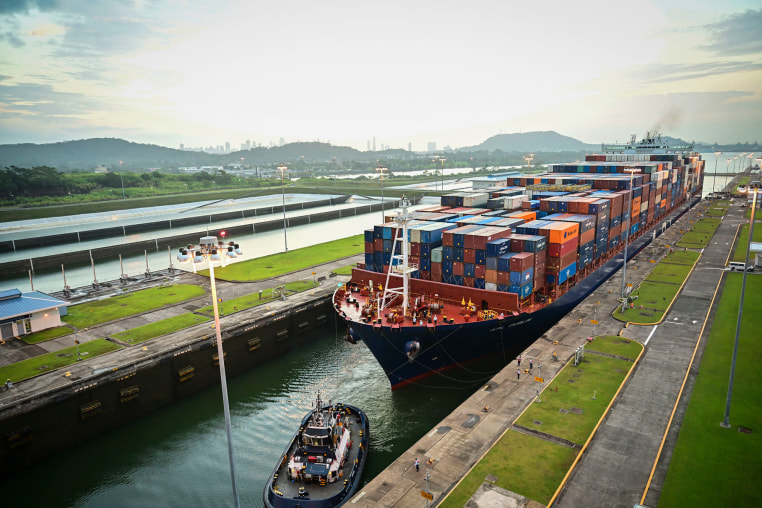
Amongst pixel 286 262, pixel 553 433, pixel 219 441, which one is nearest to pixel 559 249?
pixel 553 433

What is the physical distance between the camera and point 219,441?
2733 centimetres

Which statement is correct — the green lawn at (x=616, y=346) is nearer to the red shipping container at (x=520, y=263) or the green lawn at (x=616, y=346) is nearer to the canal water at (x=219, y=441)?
the red shipping container at (x=520, y=263)

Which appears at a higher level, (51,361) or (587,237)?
(587,237)

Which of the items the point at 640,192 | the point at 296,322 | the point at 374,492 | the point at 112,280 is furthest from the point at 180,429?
the point at 640,192

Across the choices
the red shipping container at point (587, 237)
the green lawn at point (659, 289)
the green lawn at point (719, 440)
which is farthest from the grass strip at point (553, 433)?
the red shipping container at point (587, 237)

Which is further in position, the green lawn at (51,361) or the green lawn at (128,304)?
the green lawn at (128,304)

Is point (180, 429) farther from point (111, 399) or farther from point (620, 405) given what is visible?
point (620, 405)

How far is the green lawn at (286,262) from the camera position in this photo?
55.0 meters

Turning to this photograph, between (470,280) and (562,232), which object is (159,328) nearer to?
(470,280)

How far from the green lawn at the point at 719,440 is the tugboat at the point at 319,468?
43.9 ft

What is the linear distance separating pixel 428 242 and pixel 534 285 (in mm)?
9053

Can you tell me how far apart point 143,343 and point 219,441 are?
462 inches

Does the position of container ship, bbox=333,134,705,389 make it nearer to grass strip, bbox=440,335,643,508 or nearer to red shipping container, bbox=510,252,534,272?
red shipping container, bbox=510,252,534,272

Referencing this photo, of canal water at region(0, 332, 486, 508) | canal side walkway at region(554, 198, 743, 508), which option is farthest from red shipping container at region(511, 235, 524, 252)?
canal water at region(0, 332, 486, 508)
